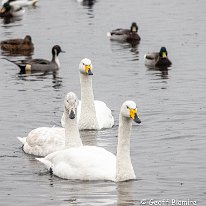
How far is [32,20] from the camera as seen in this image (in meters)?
42.3

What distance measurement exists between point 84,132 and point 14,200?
5768mm

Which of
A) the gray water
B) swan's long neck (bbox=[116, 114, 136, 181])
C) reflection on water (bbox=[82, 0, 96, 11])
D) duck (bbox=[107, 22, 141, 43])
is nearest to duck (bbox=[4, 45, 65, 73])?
the gray water

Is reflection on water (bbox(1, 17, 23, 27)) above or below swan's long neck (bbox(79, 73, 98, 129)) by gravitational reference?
below

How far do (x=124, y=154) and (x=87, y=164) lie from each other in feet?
2.16

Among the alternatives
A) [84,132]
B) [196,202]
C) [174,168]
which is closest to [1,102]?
[84,132]

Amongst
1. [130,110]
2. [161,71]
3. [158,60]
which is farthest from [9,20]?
[130,110]

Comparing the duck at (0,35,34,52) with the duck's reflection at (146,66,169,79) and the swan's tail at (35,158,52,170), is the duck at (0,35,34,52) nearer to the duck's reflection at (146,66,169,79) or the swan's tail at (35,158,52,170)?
the duck's reflection at (146,66,169,79)

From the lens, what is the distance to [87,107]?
1986cm

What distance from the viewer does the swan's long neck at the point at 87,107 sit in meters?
19.8

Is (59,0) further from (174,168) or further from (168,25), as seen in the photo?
(174,168)

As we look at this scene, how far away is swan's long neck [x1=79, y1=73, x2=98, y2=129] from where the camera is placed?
779 inches

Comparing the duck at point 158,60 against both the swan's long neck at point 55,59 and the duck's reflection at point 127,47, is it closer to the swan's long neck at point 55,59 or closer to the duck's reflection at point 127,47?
the duck's reflection at point 127,47

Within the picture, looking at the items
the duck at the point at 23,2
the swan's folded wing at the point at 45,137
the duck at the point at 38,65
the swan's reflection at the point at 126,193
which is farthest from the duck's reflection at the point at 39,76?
the duck at the point at 23,2

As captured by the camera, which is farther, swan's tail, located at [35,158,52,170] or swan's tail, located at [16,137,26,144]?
swan's tail, located at [16,137,26,144]
